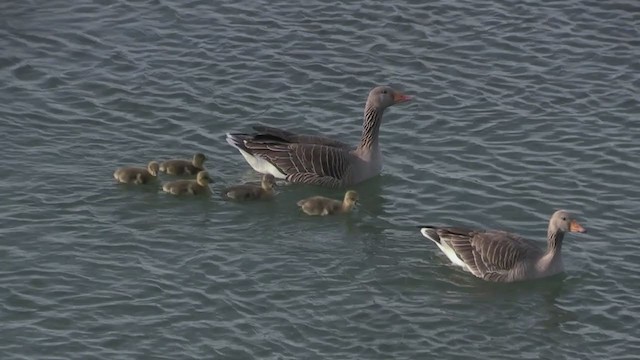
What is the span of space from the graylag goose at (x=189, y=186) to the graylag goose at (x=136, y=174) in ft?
0.87

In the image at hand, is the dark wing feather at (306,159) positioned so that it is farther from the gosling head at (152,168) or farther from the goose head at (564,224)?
the goose head at (564,224)

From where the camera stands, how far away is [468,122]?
76.0ft

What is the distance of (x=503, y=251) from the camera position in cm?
1909

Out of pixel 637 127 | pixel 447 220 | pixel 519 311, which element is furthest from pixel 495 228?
pixel 637 127

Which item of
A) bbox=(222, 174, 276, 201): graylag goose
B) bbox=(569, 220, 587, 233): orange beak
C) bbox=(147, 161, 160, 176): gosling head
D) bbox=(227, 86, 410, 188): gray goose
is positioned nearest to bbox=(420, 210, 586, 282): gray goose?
bbox=(569, 220, 587, 233): orange beak

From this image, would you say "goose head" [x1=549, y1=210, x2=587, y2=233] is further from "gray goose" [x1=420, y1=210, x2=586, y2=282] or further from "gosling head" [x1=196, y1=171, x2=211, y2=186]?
"gosling head" [x1=196, y1=171, x2=211, y2=186]

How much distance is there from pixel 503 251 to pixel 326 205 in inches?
108

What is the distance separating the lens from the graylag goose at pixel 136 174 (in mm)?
20969

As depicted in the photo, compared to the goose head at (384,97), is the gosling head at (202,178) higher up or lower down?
lower down

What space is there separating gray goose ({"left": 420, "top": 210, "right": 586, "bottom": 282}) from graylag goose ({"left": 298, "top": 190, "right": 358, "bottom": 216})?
1723mm

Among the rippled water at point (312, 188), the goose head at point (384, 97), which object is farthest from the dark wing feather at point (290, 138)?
the goose head at point (384, 97)

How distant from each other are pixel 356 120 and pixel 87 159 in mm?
4215

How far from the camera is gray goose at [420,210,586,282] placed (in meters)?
19.0

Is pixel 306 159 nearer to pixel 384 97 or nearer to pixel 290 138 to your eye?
pixel 290 138
